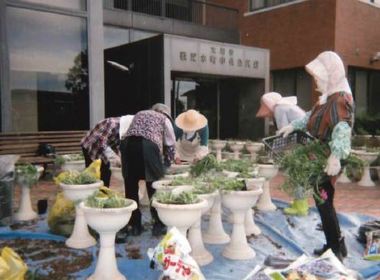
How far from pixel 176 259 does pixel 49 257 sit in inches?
62.4

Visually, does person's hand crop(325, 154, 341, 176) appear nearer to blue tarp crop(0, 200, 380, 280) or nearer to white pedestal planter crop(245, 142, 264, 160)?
blue tarp crop(0, 200, 380, 280)

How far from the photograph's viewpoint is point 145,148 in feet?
11.9

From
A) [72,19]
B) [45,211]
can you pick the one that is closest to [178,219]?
[45,211]

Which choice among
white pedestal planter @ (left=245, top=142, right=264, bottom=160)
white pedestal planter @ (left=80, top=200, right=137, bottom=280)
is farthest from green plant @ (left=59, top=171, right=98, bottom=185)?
white pedestal planter @ (left=245, top=142, right=264, bottom=160)

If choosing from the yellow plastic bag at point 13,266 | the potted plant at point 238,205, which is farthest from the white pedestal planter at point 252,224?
the yellow plastic bag at point 13,266

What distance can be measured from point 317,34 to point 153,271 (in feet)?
34.5

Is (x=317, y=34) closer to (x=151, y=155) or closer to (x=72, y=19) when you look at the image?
(x=72, y=19)

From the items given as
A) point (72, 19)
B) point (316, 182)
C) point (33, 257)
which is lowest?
point (33, 257)

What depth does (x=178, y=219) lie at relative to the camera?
9.66 ft

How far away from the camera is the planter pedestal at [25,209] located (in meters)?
4.74

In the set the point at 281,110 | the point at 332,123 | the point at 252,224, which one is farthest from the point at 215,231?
the point at 281,110

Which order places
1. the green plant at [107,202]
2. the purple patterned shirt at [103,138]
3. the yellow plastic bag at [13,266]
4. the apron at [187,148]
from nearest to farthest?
the yellow plastic bag at [13,266] < the green plant at [107,202] < the purple patterned shirt at [103,138] < the apron at [187,148]

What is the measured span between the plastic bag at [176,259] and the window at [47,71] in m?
6.00

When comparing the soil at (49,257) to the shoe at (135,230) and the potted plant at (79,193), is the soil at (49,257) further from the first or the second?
the shoe at (135,230)
